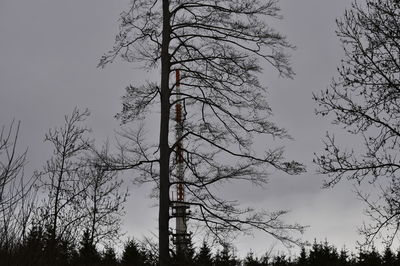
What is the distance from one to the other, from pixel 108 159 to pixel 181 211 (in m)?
2.02

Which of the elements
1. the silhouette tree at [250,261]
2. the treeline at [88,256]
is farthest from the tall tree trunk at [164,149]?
the silhouette tree at [250,261]

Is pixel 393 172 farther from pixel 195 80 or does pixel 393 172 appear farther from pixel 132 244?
pixel 132 244

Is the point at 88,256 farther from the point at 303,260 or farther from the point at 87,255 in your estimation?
the point at 303,260

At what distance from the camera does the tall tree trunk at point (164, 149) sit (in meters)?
12.0

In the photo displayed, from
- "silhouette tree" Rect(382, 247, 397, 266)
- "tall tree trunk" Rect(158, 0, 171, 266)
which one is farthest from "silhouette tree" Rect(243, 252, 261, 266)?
"tall tree trunk" Rect(158, 0, 171, 266)

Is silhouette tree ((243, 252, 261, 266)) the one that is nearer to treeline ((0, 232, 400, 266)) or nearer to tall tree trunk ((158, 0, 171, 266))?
treeline ((0, 232, 400, 266))

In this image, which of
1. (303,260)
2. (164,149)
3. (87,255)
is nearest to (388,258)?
(303,260)

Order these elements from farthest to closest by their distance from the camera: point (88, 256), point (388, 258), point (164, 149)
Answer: point (388, 258) < point (88, 256) < point (164, 149)

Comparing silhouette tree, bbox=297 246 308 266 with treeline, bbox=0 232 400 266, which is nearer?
treeline, bbox=0 232 400 266

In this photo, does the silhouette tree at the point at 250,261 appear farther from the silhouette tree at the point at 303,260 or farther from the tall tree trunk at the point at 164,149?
the tall tree trunk at the point at 164,149

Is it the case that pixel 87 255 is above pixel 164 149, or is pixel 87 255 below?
below

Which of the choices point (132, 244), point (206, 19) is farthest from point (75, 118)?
point (206, 19)

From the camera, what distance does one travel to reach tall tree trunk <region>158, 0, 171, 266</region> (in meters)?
12.0

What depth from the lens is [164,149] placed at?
12.6 m
